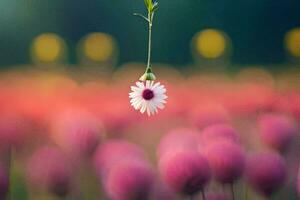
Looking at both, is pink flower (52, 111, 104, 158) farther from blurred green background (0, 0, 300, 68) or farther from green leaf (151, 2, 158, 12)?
green leaf (151, 2, 158, 12)

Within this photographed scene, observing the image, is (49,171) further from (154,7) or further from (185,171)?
(154,7)

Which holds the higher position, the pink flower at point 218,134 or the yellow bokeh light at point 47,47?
the yellow bokeh light at point 47,47

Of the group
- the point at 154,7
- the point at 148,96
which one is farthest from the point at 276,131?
the point at 154,7

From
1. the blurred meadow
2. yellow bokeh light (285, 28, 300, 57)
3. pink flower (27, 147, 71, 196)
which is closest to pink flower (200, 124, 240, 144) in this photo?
the blurred meadow

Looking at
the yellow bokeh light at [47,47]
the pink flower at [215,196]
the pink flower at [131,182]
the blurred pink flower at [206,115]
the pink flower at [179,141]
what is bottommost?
the pink flower at [215,196]

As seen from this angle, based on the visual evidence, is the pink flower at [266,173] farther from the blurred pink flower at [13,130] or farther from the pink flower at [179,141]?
the blurred pink flower at [13,130]

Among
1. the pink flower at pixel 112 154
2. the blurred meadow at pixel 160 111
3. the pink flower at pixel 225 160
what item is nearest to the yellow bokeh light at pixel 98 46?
the blurred meadow at pixel 160 111

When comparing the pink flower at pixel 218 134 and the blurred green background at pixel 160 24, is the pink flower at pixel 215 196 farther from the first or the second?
the blurred green background at pixel 160 24

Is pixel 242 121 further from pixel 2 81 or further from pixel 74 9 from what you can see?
pixel 2 81
